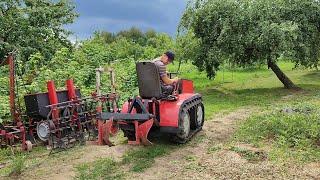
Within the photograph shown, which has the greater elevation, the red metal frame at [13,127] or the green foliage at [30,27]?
the green foliage at [30,27]

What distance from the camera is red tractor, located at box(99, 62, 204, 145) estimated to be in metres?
9.47

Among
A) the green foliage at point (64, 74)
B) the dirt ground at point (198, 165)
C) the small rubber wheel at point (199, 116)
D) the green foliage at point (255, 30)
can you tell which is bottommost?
the dirt ground at point (198, 165)

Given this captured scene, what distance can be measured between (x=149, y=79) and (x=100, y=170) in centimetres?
242

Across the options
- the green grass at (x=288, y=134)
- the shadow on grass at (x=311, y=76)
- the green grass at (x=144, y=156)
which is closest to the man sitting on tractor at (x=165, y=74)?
the green grass at (x=144, y=156)

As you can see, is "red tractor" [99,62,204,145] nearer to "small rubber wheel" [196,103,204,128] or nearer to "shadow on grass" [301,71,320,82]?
"small rubber wheel" [196,103,204,128]

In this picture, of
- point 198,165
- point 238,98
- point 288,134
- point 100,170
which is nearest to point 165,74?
point 198,165

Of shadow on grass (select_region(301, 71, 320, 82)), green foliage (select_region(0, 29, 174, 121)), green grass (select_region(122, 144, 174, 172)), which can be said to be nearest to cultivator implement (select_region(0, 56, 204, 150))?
green grass (select_region(122, 144, 174, 172))

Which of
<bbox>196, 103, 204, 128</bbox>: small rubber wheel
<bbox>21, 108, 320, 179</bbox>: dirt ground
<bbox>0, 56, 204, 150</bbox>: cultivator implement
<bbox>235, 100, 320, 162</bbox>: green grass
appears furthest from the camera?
<bbox>196, 103, 204, 128</bbox>: small rubber wheel

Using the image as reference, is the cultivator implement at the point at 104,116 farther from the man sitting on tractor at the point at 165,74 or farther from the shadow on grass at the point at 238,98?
the shadow on grass at the point at 238,98

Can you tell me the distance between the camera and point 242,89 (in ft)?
70.9

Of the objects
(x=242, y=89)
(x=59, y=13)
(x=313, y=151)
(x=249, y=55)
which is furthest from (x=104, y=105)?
(x=59, y=13)

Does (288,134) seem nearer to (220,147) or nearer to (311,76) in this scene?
(220,147)

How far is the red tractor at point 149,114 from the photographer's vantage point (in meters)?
9.47

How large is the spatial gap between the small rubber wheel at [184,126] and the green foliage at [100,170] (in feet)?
5.60
